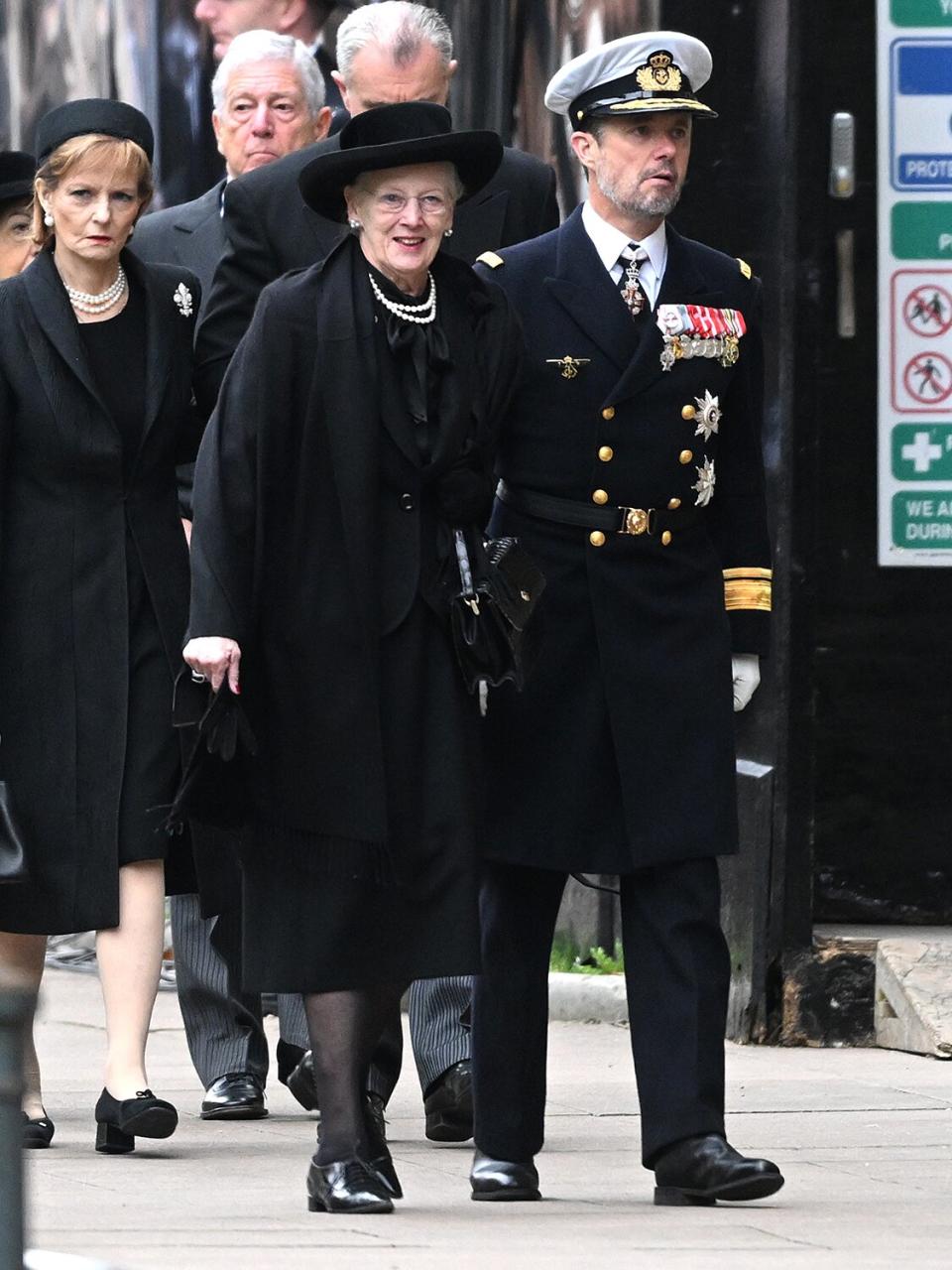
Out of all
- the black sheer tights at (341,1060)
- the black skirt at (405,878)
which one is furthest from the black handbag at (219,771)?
the black sheer tights at (341,1060)

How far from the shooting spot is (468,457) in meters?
5.79

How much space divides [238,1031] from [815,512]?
2.14 metres

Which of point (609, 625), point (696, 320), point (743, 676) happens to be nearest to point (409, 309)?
point (696, 320)

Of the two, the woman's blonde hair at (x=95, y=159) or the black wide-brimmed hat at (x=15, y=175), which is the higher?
the black wide-brimmed hat at (x=15, y=175)

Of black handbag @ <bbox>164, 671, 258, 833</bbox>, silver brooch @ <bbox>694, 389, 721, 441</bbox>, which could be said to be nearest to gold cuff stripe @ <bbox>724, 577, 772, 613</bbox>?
silver brooch @ <bbox>694, 389, 721, 441</bbox>

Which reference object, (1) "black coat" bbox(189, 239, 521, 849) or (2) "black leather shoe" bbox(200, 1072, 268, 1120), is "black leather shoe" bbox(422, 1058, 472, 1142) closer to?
(2) "black leather shoe" bbox(200, 1072, 268, 1120)

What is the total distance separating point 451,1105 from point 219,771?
1334mm

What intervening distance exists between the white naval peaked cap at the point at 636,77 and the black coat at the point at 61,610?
4.35 ft

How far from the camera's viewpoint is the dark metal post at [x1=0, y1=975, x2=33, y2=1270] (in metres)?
3.11

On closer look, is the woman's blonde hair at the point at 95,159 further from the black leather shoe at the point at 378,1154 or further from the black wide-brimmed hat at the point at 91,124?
the black leather shoe at the point at 378,1154

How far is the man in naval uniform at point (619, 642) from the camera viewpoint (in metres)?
5.87

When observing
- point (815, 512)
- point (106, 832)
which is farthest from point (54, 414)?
point (815, 512)

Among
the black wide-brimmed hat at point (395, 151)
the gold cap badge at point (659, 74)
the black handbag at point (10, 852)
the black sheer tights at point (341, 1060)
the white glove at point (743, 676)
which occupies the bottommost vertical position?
the black sheer tights at point (341, 1060)

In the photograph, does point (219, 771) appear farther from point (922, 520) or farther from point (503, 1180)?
point (922, 520)
